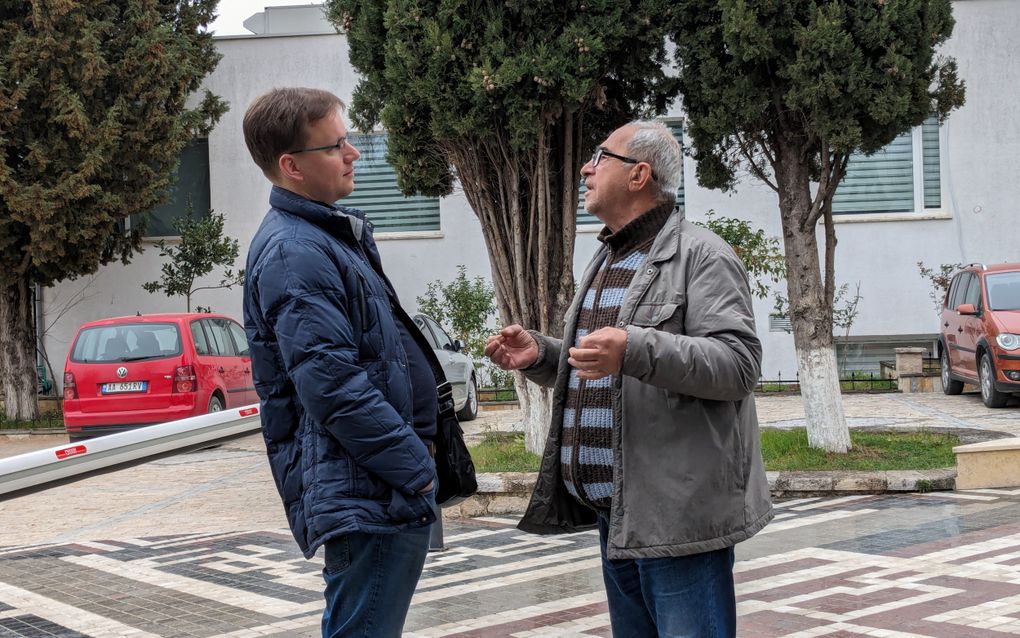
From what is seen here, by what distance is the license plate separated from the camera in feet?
47.2

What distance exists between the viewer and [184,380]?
14320 millimetres

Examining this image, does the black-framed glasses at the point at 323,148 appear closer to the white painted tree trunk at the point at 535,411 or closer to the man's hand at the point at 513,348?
the man's hand at the point at 513,348

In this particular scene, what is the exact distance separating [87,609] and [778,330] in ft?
50.8

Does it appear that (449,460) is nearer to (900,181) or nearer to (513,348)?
(513,348)

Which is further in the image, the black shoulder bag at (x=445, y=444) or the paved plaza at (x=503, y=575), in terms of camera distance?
the paved plaza at (x=503, y=575)

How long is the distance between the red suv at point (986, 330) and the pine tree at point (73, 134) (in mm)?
12325

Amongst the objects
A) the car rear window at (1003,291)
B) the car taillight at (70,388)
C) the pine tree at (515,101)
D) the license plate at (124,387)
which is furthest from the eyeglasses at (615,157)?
the car rear window at (1003,291)

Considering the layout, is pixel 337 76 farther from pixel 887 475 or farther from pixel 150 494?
pixel 887 475

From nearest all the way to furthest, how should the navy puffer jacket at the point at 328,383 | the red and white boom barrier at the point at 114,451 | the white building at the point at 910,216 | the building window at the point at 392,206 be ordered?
the navy puffer jacket at the point at 328,383 → the red and white boom barrier at the point at 114,451 → the white building at the point at 910,216 → the building window at the point at 392,206

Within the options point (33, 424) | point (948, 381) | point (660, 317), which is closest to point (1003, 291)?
point (948, 381)

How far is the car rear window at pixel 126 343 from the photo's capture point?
14.5m

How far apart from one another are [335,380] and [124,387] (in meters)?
12.5

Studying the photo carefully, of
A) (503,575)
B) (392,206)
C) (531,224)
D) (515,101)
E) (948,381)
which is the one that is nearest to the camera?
(503,575)

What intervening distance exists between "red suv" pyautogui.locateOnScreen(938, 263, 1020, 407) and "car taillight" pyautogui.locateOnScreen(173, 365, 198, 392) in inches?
394
